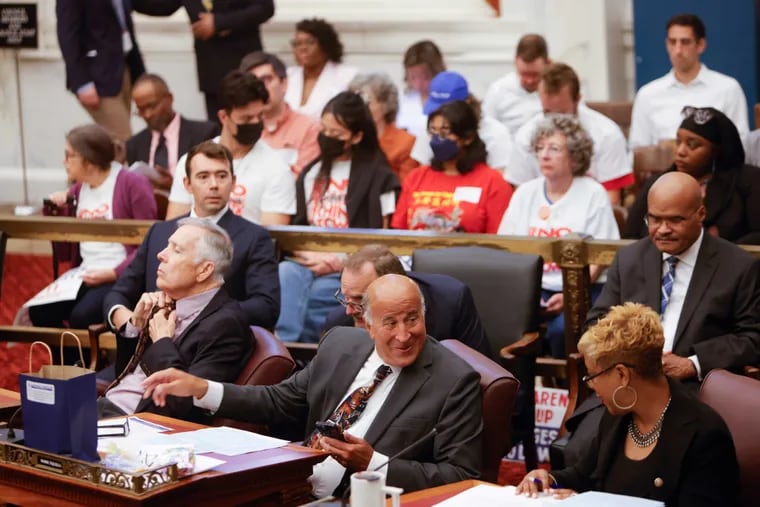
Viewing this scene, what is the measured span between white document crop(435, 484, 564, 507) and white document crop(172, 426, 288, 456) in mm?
596

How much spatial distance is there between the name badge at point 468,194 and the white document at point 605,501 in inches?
126

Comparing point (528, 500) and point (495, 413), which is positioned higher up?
point (495, 413)

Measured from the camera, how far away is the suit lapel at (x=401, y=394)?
14.1 feet

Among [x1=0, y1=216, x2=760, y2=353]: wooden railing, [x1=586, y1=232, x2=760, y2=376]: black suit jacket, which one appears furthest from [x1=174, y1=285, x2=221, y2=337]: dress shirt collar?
[x1=586, y1=232, x2=760, y2=376]: black suit jacket

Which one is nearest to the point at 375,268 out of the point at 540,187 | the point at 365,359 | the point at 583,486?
the point at 365,359

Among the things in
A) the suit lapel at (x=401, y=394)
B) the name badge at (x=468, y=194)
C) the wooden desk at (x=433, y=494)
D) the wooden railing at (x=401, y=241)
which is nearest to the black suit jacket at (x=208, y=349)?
the suit lapel at (x=401, y=394)

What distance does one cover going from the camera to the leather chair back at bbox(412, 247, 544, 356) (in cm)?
560

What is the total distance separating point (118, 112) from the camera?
995 centimetres

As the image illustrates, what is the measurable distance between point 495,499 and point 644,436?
47 centimetres

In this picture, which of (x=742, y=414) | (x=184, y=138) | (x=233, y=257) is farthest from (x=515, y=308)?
(x=184, y=138)

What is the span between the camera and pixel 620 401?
3893 millimetres

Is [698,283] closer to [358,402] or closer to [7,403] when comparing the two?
[358,402]

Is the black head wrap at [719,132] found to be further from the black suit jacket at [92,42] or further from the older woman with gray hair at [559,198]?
the black suit jacket at [92,42]

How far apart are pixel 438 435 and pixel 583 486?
45 centimetres
